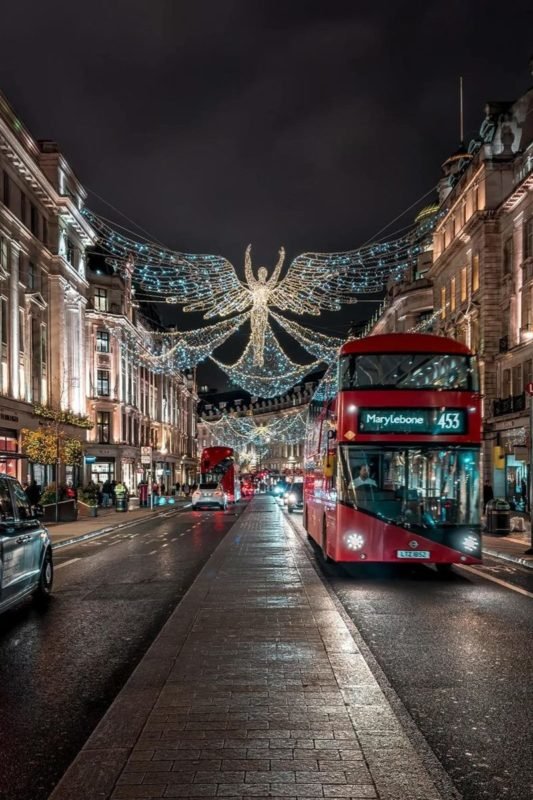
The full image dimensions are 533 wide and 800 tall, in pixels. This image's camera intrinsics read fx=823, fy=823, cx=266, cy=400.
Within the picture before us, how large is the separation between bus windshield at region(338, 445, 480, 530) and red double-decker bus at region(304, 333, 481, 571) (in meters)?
0.02

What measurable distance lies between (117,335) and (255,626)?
58.2 metres

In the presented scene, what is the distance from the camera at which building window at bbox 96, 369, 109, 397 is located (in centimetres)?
6569

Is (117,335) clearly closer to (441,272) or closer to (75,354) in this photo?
(75,354)

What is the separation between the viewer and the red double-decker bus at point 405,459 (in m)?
14.0

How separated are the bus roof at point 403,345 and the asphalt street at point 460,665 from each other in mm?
4004

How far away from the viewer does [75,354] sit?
52812 mm

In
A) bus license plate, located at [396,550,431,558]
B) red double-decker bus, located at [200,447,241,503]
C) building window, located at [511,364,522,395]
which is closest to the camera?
bus license plate, located at [396,550,431,558]

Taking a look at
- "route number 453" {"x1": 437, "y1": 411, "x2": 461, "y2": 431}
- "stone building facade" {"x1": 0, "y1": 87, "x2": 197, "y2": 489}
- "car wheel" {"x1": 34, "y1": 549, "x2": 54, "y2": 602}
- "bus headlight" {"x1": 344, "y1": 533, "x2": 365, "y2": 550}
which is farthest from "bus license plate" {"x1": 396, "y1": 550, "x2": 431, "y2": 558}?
"stone building facade" {"x1": 0, "y1": 87, "x2": 197, "y2": 489}

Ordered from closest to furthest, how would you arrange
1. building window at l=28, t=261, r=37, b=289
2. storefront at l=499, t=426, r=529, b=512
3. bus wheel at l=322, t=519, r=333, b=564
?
bus wheel at l=322, t=519, r=333, b=564
storefront at l=499, t=426, r=529, b=512
building window at l=28, t=261, r=37, b=289

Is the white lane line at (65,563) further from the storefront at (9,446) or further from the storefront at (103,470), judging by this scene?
the storefront at (103,470)

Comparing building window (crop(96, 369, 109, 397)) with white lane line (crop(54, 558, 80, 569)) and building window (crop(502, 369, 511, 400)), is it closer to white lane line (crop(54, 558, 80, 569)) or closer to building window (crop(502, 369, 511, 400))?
building window (crop(502, 369, 511, 400))

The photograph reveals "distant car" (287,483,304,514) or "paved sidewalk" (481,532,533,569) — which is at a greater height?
"paved sidewalk" (481,532,533,569)

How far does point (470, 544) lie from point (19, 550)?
25.0 feet

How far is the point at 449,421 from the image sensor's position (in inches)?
557
